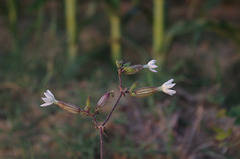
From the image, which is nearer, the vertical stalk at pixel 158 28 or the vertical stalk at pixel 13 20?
the vertical stalk at pixel 158 28

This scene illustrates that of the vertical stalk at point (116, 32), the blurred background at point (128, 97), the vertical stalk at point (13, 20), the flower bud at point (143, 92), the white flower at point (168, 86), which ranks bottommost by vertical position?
the white flower at point (168, 86)

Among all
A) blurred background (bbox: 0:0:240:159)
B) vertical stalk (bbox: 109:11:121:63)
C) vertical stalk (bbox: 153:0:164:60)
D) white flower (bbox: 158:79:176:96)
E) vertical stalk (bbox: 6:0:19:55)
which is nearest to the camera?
white flower (bbox: 158:79:176:96)

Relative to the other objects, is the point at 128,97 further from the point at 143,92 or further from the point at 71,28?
the point at 143,92

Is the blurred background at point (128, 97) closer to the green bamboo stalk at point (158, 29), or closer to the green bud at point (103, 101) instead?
the green bamboo stalk at point (158, 29)

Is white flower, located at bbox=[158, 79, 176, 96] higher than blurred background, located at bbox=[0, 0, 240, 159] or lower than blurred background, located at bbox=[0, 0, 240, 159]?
lower

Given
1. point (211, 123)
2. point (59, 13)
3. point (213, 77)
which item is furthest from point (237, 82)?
point (59, 13)

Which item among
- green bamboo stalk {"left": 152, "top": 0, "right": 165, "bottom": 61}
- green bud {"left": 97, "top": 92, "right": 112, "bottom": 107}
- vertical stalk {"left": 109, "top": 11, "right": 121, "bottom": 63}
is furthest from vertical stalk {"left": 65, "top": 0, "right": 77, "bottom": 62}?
green bud {"left": 97, "top": 92, "right": 112, "bottom": 107}

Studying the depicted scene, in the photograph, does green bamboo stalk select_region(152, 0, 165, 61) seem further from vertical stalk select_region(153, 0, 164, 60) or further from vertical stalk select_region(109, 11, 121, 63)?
vertical stalk select_region(109, 11, 121, 63)

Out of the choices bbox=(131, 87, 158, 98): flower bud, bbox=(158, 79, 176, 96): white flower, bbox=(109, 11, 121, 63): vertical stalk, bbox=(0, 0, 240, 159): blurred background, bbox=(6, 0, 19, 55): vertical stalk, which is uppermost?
bbox=(6, 0, 19, 55): vertical stalk

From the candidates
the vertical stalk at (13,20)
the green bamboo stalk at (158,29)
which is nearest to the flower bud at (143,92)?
the green bamboo stalk at (158,29)
